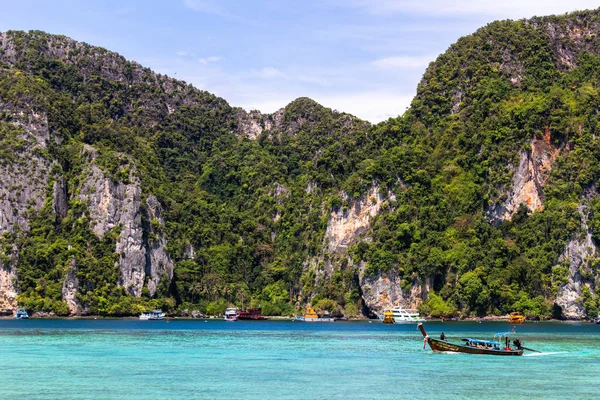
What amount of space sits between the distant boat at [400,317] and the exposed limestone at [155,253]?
45.0m

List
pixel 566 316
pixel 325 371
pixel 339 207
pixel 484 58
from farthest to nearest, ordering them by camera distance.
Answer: pixel 484 58 < pixel 339 207 < pixel 566 316 < pixel 325 371

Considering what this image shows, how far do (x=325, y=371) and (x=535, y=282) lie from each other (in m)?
86.4

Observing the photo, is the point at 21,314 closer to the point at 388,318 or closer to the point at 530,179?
the point at 388,318

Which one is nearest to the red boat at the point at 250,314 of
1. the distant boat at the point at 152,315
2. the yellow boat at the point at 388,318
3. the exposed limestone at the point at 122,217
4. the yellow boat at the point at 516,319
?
the distant boat at the point at 152,315

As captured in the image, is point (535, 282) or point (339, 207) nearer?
point (535, 282)

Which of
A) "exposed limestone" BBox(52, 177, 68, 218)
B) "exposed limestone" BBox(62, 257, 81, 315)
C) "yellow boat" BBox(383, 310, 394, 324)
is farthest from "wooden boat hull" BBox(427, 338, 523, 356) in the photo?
"exposed limestone" BBox(52, 177, 68, 218)

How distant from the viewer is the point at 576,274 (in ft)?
418

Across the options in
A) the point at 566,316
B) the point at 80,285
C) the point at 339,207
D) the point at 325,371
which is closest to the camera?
the point at 325,371

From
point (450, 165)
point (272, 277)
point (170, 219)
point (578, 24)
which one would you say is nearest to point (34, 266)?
point (170, 219)

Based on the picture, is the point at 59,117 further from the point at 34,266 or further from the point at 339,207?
the point at 339,207

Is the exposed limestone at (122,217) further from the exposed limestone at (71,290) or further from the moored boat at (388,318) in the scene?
the moored boat at (388,318)

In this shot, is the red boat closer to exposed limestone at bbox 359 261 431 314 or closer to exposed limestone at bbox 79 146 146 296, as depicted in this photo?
exposed limestone at bbox 79 146 146 296

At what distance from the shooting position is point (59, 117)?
16612 centimetres

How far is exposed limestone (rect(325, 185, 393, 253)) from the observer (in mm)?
152750
